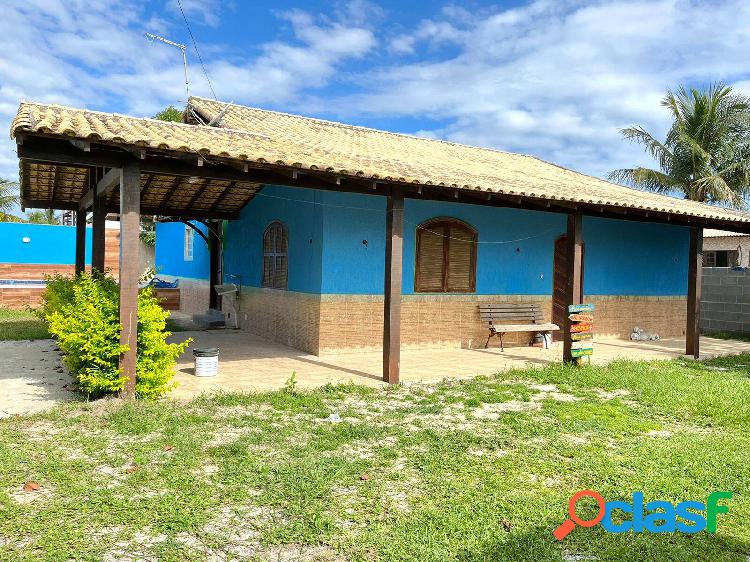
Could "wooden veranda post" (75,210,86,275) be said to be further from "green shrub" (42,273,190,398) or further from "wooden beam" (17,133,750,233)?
"wooden beam" (17,133,750,233)

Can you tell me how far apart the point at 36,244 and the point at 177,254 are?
4238 millimetres

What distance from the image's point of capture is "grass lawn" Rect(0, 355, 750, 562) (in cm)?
350

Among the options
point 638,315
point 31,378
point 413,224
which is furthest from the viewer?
point 638,315

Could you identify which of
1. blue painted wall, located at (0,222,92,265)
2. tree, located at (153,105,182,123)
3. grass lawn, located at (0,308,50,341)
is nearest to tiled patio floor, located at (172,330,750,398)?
grass lawn, located at (0,308,50,341)

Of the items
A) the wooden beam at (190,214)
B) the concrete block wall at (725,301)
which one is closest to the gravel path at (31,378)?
the wooden beam at (190,214)

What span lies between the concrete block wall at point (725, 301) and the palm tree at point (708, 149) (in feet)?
29.2

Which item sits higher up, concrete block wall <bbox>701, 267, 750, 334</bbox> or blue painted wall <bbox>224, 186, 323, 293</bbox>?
blue painted wall <bbox>224, 186, 323, 293</bbox>

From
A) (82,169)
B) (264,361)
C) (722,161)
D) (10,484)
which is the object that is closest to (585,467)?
(10,484)

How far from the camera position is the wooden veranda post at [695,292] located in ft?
36.3

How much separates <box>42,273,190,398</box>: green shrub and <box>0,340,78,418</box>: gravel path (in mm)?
514

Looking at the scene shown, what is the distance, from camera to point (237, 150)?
21.8 feet

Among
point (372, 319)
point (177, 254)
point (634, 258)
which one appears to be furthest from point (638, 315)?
point (177, 254)

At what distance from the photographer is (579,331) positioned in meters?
9.53

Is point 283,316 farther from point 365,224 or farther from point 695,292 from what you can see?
point 695,292
